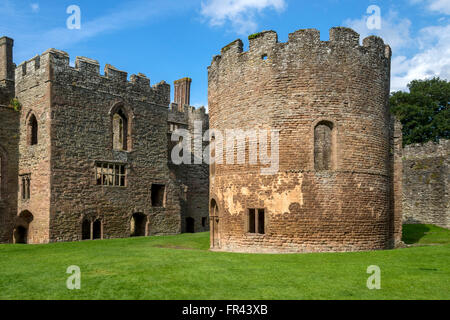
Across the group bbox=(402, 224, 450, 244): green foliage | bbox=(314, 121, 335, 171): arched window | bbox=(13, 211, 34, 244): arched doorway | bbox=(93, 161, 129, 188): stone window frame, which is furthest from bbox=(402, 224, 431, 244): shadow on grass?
bbox=(13, 211, 34, 244): arched doorway

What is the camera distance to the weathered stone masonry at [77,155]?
22344 millimetres

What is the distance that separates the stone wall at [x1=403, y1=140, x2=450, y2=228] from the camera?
26516 mm

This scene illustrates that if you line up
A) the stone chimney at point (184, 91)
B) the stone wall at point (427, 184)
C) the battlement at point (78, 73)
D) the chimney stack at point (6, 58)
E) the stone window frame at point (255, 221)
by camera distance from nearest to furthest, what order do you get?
the stone window frame at point (255, 221) < the battlement at point (78, 73) < the chimney stack at point (6, 58) < the stone wall at point (427, 184) < the stone chimney at point (184, 91)

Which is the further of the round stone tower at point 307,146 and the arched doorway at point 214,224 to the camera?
the arched doorway at point 214,224

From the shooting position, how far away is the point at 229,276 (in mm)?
10070

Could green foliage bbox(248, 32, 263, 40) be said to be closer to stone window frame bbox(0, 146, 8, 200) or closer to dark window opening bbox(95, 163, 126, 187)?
dark window opening bbox(95, 163, 126, 187)

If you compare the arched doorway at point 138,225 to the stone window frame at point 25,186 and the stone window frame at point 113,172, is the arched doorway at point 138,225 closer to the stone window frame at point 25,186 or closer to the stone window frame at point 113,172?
the stone window frame at point 113,172

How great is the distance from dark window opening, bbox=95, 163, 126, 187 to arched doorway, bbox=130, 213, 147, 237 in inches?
96.7

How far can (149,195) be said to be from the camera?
26.7m

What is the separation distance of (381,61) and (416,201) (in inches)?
570

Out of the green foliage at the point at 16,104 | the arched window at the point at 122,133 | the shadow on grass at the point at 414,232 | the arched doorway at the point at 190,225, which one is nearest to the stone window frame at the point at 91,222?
the arched window at the point at 122,133

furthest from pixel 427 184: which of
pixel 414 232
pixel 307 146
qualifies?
pixel 307 146
